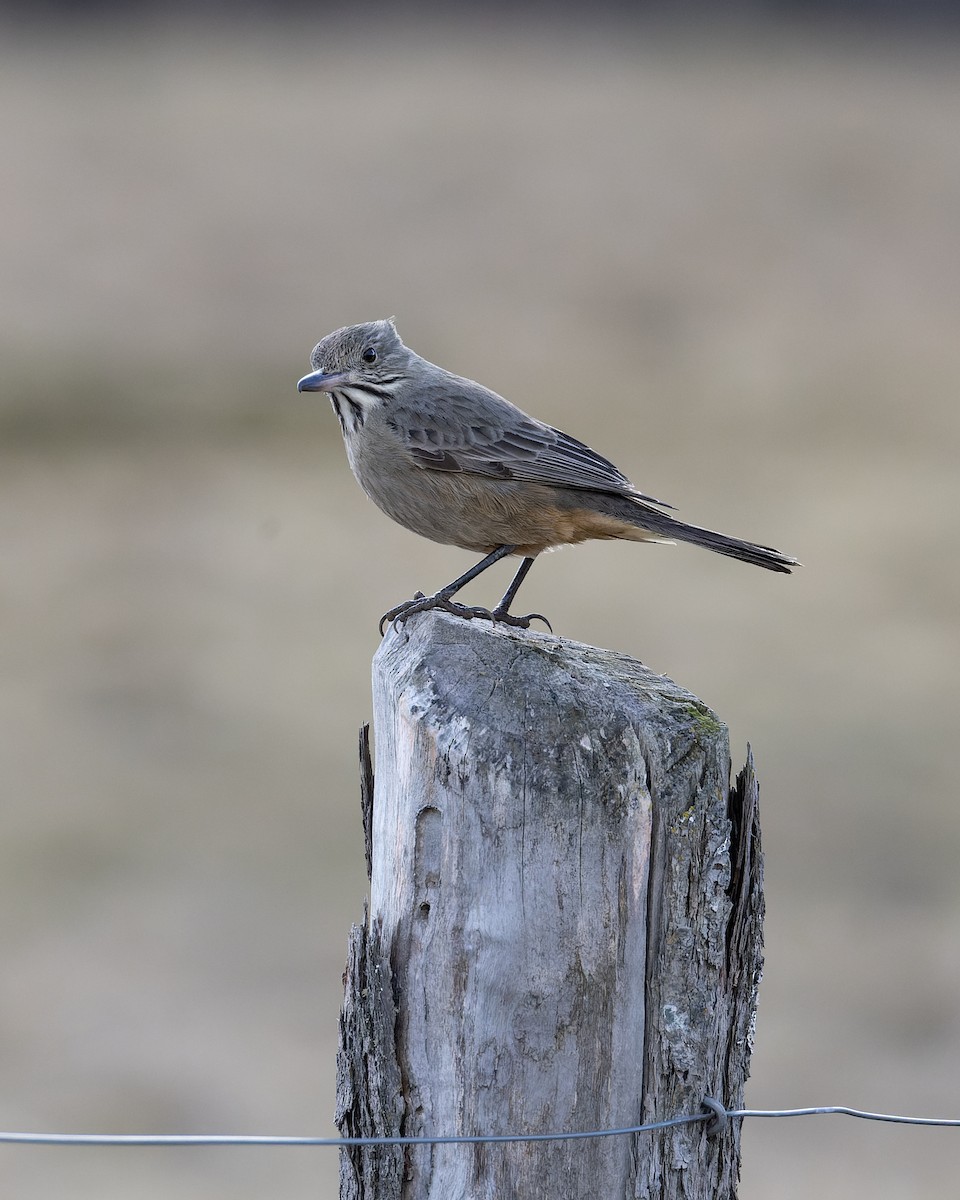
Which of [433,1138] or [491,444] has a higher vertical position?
[491,444]

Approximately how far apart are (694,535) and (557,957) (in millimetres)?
1786

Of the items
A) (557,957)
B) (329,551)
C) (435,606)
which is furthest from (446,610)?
(329,551)

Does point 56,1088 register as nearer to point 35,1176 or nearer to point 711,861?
point 35,1176

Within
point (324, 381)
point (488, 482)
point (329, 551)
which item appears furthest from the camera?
point (329, 551)

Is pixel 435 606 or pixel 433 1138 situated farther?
pixel 435 606

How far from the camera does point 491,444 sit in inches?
181

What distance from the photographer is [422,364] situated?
4.98 m

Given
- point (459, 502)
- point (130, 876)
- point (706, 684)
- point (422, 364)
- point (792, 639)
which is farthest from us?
point (792, 639)

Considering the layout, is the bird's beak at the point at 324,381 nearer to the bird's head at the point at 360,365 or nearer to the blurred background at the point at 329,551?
the bird's head at the point at 360,365

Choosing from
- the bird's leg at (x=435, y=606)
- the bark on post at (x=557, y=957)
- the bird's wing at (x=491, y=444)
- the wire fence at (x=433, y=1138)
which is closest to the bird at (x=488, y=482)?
the bird's wing at (x=491, y=444)

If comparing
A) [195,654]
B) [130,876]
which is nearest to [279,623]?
[195,654]

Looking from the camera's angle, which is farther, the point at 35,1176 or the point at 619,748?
the point at 35,1176

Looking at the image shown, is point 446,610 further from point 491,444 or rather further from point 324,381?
point 324,381

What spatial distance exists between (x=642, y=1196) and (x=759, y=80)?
64.0ft
